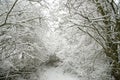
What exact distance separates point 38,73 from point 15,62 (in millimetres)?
3009

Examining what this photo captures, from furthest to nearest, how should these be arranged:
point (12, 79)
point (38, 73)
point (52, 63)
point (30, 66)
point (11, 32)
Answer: point (52, 63) < point (38, 73) < point (30, 66) < point (12, 79) < point (11, 32)

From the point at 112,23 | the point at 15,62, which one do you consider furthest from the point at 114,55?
the point at 15,62

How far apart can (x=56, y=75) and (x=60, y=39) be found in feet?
12.9

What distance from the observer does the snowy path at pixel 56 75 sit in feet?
41.0

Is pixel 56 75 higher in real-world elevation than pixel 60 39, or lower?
lower

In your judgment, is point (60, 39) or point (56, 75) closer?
point (56, 75)

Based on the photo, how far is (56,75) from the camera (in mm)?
13680

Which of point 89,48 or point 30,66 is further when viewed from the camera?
point 30,66

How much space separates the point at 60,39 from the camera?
16359mm

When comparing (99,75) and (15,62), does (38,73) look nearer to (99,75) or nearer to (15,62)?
(15,62)

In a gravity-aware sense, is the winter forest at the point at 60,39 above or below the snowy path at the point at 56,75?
above

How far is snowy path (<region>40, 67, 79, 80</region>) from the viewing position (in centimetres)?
1250

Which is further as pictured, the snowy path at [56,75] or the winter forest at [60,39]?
the snowy path at [56,75]

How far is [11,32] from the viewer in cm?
654
